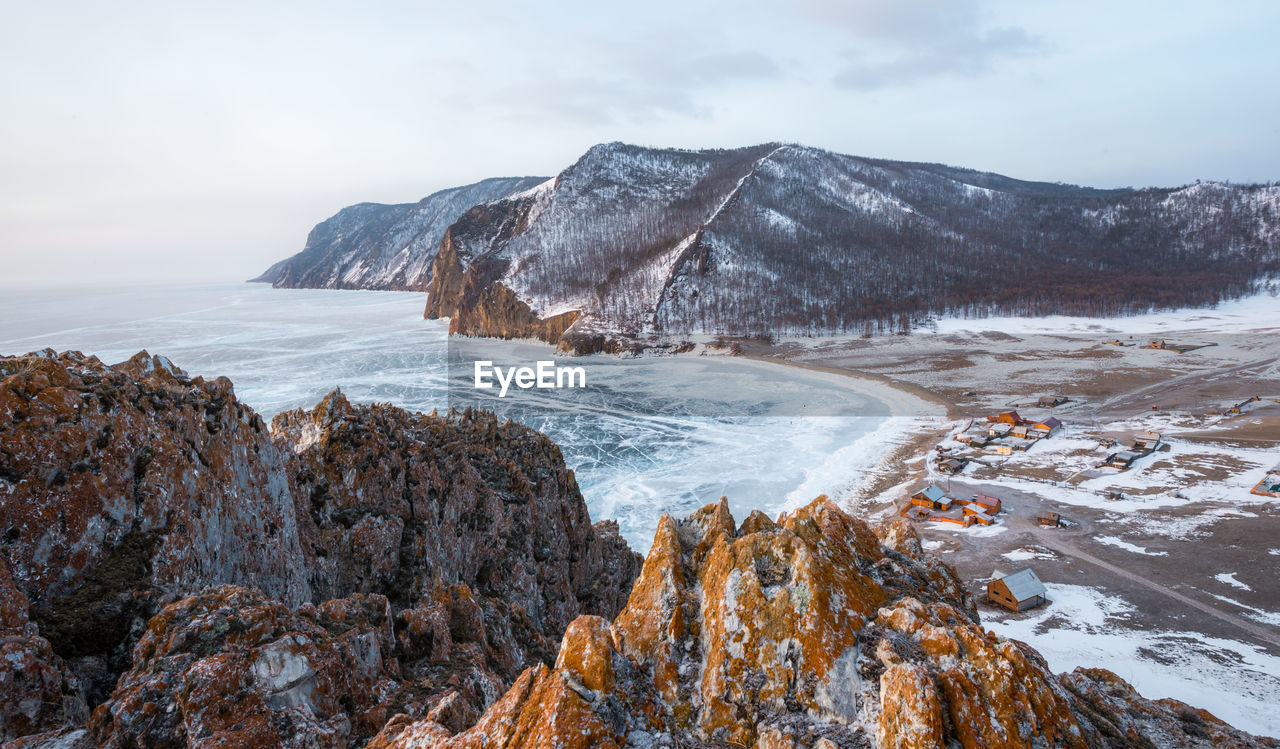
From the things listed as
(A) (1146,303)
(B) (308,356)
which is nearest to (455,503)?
(B) (308,356)

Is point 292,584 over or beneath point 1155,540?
over

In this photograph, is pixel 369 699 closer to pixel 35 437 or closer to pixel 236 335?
pixel 35 437

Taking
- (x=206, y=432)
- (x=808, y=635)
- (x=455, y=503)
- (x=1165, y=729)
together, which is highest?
(x=206, y=432)

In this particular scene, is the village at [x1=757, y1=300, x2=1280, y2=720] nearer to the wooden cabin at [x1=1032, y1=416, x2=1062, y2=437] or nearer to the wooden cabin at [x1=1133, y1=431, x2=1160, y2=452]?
the wooden cabin at [x1=1133, y1=431, x2=1160, y2=452]

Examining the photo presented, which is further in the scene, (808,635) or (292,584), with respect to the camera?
(292,584)

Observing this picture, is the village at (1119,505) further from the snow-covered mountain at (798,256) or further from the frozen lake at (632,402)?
the snow-covered mountain at (798,256)

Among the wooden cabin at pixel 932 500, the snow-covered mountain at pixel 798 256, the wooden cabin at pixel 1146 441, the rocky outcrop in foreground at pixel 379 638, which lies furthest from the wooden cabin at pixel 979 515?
the snow-covered mountain at pixel 798 256

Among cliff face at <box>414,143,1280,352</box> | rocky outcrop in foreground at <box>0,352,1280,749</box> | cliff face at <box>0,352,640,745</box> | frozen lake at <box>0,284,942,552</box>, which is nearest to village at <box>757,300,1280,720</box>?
frozen lake at <box>0,284,942,552</box>
